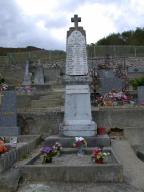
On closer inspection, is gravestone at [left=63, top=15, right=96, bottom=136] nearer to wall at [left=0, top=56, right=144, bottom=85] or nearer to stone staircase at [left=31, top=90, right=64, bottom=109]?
stone staircase at [left=31, top=90, right=64, bottom=109]

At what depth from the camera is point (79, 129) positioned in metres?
11.9

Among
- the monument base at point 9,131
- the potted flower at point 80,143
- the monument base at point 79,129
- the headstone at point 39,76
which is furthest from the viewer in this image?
the headstone at point 39,76

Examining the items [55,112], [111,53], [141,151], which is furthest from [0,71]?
[141,151]

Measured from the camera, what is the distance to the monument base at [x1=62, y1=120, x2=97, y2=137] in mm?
11883

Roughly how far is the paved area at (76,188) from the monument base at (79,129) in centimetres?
400

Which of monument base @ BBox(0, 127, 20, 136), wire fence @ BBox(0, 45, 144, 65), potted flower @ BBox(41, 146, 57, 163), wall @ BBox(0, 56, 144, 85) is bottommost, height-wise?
potted flower @ BBox(41, 146, 57, 163)

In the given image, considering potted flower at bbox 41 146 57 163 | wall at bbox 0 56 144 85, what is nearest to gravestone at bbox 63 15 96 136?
potted flower at bbox 41 146 57 163

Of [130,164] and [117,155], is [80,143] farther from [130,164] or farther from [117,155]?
[130,164]

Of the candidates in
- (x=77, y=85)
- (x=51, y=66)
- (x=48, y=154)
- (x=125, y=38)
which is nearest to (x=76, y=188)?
(x=48, y=154)

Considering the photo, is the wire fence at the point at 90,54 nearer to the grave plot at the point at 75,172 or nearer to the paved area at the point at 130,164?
the paved area at the point at 130,164

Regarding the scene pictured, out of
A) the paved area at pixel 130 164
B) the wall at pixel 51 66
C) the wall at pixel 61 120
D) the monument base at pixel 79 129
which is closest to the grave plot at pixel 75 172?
the paved area at pixel 130 164

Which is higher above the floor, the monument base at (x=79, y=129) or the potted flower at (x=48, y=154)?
the monument base at (x=79, y=129)

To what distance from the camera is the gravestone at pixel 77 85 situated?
39.9 ft

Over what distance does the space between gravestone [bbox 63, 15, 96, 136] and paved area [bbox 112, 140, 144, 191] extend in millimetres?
1000
